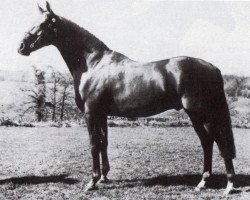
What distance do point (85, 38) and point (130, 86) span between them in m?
1.47

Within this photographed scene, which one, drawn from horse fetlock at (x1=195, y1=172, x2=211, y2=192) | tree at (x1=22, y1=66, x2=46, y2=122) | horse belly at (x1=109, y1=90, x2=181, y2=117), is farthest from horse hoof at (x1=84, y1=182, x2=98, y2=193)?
tree at (x1=22, y1=66, x2=46, y2=122)

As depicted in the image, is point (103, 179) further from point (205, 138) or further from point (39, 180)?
point (205, 138)

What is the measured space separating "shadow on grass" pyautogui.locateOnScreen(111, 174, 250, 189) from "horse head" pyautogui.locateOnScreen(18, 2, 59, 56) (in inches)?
125

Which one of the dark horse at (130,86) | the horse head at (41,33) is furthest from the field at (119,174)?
the horse head at (41,33)

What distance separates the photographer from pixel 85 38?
7035 millimetres

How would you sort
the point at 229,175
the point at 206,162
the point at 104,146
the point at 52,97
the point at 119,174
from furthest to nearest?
the point at 52,97 → the point at 119,174 → the point at 104,146 → the point at 206,162 → the point at 229,175

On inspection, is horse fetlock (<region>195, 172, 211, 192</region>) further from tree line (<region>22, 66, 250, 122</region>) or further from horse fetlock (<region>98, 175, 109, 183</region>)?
tree line (<region>22, 66, 250, 122</region>)

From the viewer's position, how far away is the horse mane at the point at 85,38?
6.96 m

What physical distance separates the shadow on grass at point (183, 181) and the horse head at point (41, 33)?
10.4 feet

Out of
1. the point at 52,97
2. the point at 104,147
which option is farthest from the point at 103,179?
the point at 52,97

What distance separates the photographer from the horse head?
6.79 meters

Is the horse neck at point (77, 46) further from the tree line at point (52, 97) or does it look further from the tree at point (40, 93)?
the tree at point (40, 93)

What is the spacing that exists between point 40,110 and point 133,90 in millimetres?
29356

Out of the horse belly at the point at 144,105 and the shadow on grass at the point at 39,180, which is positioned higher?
the horse belly at the point at 144,105
